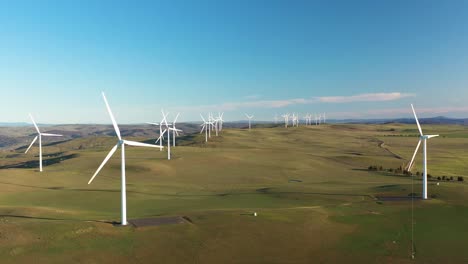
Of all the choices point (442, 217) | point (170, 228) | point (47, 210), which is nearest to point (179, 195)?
point (47, 210)

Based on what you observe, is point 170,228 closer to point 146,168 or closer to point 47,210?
point 47,210

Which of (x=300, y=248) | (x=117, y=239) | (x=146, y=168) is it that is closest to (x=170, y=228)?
(x=117, y=239)

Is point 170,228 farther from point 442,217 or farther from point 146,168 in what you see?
point 146,168

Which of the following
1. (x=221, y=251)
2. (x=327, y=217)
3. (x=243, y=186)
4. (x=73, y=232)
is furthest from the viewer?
(x=243, y=186)

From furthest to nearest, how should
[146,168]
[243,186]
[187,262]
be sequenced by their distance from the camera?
1. [146,168]
2. [243,186]
3. [187,262]

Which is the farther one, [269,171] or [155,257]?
[269,171]

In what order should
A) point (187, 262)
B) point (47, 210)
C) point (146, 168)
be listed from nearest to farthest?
point (187, 262) < point (47, 210) < point (146, 168)

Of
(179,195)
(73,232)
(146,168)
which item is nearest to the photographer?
(73,232)

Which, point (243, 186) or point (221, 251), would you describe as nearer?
point (221, 251)
